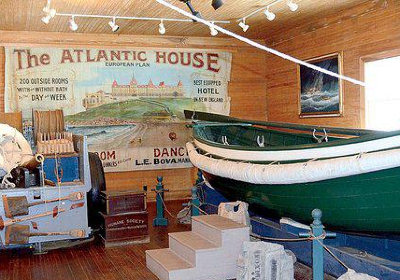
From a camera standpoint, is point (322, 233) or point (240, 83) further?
point (240, 83)

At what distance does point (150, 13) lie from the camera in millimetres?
7973

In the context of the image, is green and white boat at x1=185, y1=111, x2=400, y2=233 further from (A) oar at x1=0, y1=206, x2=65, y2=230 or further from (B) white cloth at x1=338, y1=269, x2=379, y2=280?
(A) oar at x1=0, y1=206, x2=65, y2=230

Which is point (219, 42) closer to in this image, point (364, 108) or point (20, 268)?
point (364, 108)

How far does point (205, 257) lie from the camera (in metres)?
5.05

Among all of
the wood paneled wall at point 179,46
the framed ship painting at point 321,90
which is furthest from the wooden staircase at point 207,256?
the wood paneled wall at point 179,46

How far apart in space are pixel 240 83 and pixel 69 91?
338 cm

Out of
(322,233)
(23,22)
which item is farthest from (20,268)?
(23,22)

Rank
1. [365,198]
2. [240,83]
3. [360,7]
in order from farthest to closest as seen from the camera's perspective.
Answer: [240,83] → [360,7] → [365,198]

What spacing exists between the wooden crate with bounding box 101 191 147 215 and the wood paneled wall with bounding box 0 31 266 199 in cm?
306

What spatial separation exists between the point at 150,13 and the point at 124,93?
217cm

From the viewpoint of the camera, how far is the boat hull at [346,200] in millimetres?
4145

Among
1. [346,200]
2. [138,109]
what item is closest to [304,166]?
[346,200]

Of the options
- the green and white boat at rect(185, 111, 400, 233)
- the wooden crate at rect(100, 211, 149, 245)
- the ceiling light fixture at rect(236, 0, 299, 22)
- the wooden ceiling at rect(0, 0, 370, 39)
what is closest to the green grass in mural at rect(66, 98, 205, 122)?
the wooden ceiling at rect(0, 0, 370, 39)

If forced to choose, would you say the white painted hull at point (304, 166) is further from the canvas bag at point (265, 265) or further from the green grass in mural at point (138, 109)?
the green grass in mural at point (138, 109)
